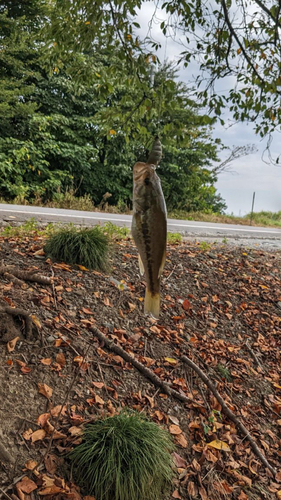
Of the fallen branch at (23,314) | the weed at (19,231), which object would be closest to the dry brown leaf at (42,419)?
the fallen branch at (23,314)

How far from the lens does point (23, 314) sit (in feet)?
12.4

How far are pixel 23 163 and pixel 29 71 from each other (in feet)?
9.84

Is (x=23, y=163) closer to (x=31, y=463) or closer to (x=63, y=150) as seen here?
(x=63, y=150)

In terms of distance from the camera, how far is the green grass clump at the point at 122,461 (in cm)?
288

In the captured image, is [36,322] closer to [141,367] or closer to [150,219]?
[141,367]

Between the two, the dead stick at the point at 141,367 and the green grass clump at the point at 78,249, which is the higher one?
the green grass clump at the point at 78,249

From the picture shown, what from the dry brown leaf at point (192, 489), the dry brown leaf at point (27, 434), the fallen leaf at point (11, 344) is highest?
the fallen leaf at point (11, 344)

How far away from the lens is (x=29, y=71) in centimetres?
1320

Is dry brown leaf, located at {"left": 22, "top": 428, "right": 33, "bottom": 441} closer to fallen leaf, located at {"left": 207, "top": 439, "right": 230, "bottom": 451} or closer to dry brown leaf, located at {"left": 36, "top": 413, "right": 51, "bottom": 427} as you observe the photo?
dry brown leaf, located at {"left": 36, "top": 413, "right": 51, "bottom": 427}

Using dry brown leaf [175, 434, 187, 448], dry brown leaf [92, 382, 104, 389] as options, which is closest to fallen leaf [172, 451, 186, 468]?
dry brown leaf [175, 434, 187, 448]

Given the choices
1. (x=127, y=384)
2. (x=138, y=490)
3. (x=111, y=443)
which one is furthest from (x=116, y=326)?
(x=138, y=490)

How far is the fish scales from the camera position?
1.04m

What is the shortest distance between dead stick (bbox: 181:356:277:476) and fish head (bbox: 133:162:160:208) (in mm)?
3761

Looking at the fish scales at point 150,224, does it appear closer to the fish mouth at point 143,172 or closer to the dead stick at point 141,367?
the fish mouth at point 143,172
